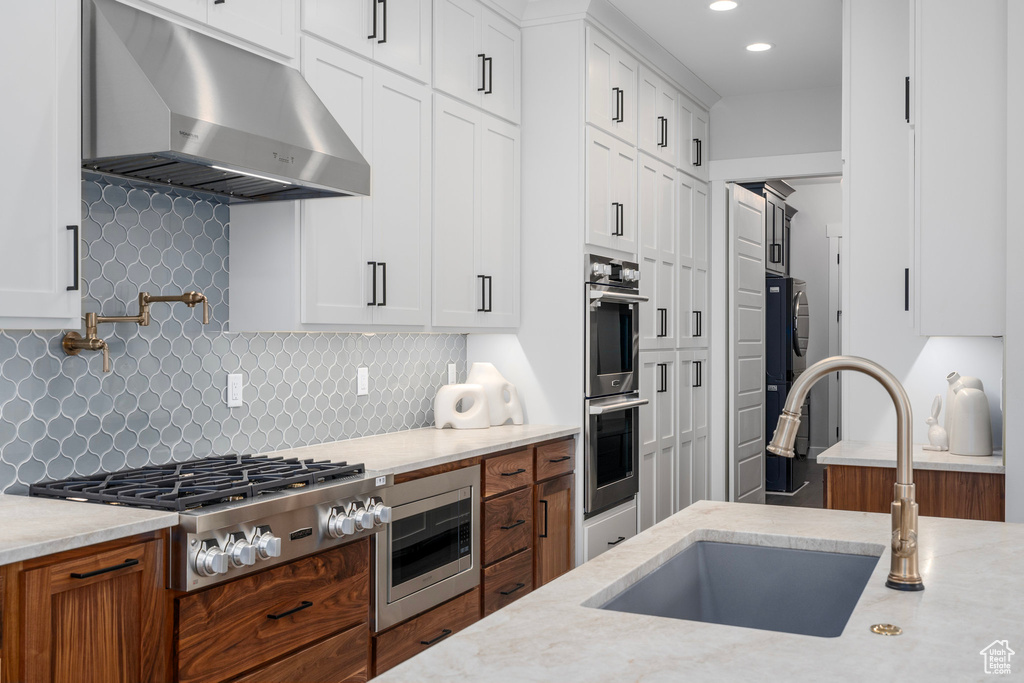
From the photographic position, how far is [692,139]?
18.3 ft

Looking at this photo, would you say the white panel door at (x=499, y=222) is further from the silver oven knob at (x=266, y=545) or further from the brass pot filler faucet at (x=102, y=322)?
the silver oven knob at (x=266, y=545)

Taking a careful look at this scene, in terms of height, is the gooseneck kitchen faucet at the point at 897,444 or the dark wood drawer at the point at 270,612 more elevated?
the gooseneck kitchen faucet at the point at 897,444

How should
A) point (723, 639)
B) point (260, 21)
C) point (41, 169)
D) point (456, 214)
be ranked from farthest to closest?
point (456, 214)
point (260, 21)
point (41, 169)
point (723, 639)

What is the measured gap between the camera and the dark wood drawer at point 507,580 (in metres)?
3.40

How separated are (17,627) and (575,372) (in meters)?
2.71

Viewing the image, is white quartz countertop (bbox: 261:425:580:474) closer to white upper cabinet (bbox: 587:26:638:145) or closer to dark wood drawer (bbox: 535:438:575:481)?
dark wood drawer (bbox: 535:438:575:481)

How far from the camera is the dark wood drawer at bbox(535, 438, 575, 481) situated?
3770 mm

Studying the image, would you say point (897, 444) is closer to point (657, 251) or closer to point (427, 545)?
point (427, 545)

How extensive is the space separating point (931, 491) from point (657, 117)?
2.69m

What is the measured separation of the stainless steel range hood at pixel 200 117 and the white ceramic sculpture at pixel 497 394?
140cm

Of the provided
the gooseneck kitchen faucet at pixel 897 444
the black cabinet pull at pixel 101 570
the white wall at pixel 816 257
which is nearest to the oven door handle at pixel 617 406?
the black cabinet pull at pixel 101 570

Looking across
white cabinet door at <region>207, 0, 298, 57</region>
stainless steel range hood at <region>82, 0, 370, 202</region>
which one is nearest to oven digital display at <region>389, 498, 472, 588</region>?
stainless steel range hood at <region>82, 0, 370, 202</region>

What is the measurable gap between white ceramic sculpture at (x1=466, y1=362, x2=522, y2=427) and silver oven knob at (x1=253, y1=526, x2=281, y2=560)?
1811 mm

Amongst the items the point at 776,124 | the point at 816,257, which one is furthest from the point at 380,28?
the point at 816,257
